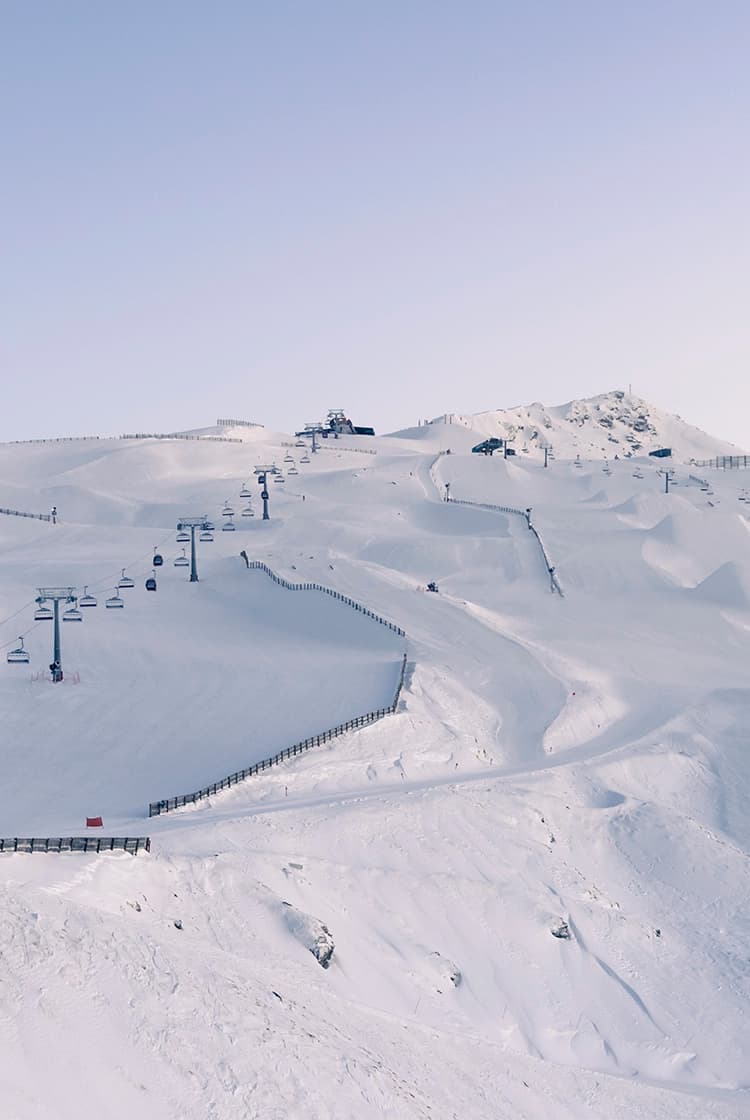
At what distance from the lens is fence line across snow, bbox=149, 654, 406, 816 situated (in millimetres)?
40219

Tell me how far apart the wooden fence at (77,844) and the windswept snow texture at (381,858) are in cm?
65

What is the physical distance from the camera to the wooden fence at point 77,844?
3070 centimetres

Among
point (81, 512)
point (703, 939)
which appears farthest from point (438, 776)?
point (81, 512)

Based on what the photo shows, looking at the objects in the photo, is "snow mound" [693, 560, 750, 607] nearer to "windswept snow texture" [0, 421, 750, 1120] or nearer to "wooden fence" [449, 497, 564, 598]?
"windswept snow texture" [0, 421, 750, 1120]

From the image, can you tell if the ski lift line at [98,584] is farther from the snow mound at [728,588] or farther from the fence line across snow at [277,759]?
the snow mound at [728,588]

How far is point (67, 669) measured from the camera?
216ft

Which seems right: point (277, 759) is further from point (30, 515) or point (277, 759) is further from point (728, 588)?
point (30, 515)

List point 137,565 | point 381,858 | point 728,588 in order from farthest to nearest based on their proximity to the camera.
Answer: point 137,565, point 728,588, point 381,858

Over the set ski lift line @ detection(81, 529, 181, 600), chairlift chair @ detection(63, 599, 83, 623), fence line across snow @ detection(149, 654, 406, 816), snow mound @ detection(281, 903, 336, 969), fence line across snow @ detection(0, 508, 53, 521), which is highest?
snow mound @ detection(281, 903, 336, 969)

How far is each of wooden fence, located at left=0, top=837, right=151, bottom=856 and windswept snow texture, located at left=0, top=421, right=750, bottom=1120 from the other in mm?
647

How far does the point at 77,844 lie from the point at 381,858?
10439mm

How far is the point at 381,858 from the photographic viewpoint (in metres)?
38.4

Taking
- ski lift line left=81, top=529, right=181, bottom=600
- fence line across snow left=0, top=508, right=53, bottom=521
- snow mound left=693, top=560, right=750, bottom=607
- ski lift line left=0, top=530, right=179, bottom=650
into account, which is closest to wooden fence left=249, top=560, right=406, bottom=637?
ski lift line left=81, top=529, right=181, bottom=600

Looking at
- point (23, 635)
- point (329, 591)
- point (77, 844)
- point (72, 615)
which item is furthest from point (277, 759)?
point (329, 591)
